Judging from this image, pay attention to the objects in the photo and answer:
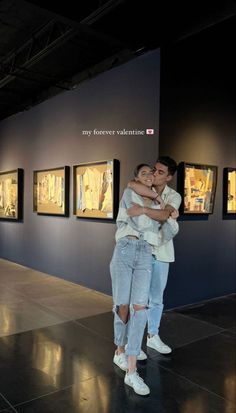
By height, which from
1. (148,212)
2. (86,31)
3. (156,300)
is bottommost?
(156,300)

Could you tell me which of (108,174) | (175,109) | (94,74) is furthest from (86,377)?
(94,74)

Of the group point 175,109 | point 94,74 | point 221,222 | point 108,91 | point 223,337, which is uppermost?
point 94,74

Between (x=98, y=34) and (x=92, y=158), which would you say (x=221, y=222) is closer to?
(x=92, y=158)

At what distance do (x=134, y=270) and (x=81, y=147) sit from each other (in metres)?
3.32

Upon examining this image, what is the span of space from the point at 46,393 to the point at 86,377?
1.12ft

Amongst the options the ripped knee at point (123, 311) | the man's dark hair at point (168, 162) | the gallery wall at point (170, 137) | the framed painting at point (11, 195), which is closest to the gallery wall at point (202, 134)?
the gallery wall at point (170, 137)

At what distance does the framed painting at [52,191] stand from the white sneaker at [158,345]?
119 inches

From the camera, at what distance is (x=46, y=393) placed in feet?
7.56

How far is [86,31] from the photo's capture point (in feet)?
13.7

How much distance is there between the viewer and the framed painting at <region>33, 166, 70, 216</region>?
566cm

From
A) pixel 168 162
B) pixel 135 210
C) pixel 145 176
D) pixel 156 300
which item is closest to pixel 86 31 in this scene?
pixel 168 162

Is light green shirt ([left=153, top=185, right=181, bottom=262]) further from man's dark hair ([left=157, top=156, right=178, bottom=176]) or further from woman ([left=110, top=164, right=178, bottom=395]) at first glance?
woman ([left=110, top=164, right=178, bottom=395])

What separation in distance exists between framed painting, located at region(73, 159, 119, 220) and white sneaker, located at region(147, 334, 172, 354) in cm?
199

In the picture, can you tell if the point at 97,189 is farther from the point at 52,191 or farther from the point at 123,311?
the point at 123,311
